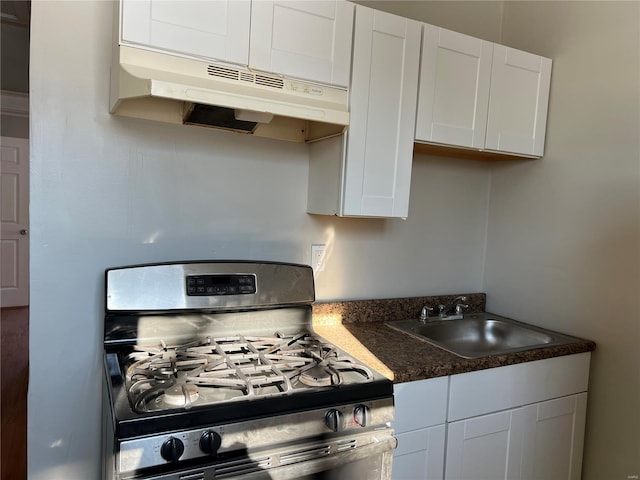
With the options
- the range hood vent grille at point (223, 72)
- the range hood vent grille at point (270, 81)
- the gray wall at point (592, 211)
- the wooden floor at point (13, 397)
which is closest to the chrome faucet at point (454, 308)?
the gray wall at point (592, 211)

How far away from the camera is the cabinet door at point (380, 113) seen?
60.5 inches

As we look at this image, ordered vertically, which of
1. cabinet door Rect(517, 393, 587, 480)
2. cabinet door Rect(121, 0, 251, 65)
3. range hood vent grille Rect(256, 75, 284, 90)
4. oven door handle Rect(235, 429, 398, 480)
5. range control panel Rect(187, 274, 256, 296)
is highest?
cabinet door Rect(121, 0, 251, 65)

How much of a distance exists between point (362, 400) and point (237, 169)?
0.96 meters

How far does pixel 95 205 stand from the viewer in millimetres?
1477

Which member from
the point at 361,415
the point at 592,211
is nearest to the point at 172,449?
the point at 361,415

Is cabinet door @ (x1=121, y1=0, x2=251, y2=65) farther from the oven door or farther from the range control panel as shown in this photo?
the oven door

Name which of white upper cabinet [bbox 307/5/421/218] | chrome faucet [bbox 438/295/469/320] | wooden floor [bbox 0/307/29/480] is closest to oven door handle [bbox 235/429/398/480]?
white upper cabinet [bbox 307/5/421/218]

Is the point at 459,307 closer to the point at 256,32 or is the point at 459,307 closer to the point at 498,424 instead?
the point at 498,424

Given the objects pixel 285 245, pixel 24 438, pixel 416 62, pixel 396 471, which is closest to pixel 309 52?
pixel 416 62

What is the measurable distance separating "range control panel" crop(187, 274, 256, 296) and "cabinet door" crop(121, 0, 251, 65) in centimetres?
72

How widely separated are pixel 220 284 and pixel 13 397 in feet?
7.59

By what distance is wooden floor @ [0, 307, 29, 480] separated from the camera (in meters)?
2.23

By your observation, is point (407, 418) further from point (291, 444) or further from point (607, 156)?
point (607, 156)

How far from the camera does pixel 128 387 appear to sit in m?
1.12
